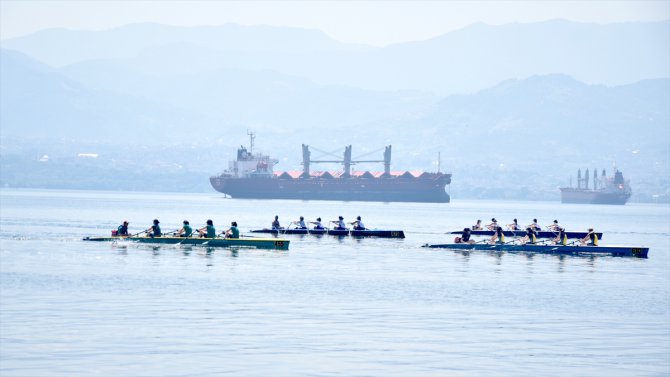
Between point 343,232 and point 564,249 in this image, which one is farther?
point 343,232

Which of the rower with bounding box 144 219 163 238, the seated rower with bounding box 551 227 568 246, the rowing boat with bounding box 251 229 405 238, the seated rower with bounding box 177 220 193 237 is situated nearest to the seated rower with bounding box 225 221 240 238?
the seated rower with bounding box 177 220 193 237

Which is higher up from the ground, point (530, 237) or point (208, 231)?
point (208, 231)

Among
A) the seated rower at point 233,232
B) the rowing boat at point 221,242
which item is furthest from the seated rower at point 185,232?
the seated rower at point 233,232

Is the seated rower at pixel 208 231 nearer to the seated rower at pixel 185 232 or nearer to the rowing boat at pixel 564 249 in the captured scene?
the seated rower at pixel 185 232

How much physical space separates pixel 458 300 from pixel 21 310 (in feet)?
58.8

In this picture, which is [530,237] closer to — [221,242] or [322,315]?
[221,242]

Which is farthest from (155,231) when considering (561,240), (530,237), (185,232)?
(561,240)

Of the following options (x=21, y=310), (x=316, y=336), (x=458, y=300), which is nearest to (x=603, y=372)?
(x=316, y=336)

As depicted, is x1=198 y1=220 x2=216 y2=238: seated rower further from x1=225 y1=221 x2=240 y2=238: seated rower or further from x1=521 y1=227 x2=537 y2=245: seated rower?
x1=521 y1=227 x2=537 y2=245: seated rower

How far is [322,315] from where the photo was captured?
142 ft

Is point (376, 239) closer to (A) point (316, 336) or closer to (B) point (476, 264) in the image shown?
(B) point (476, 264)

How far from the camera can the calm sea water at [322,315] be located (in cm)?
3369

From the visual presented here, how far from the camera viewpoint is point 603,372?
33.2 meters

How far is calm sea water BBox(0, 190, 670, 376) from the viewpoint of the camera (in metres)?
33.7
